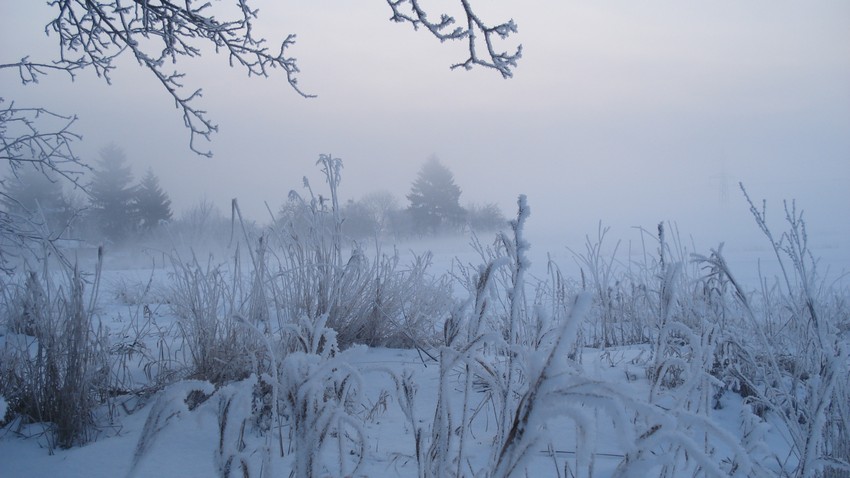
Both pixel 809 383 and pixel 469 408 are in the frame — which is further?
pixel 469 408

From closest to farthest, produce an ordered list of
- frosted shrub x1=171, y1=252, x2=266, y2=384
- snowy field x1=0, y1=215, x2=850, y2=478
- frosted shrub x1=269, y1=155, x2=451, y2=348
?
snowy field x1=0, y1=215, x2=850, y2=478, frosted shrub x1=171, y1=252, x2=266, y2=384, frosted shrub x1=269, y1=155, x2=451, y2=348

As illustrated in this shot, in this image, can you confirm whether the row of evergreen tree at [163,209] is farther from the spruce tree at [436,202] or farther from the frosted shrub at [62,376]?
the frosted shrub at [62,376]

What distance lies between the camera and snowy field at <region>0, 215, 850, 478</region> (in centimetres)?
63

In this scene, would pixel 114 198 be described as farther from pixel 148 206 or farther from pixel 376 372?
pixel 376 372

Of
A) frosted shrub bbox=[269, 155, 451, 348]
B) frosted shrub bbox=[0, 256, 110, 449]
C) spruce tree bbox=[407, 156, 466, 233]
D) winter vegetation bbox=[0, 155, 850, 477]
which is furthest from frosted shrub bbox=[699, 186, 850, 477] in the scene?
spruce tree bbox=[407, 156, 466, 233]

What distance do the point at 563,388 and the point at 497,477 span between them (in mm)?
156

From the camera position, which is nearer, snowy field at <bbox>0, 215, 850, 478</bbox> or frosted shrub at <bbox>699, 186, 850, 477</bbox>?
snowy field at <bbox>0, 215, 850, 478</bbox>

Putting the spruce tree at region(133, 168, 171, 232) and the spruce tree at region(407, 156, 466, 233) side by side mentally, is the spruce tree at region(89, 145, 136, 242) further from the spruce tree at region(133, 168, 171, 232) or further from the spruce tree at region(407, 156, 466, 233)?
the spruce tree at region(407, 156, 466, 233)

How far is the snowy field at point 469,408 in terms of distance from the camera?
633mm

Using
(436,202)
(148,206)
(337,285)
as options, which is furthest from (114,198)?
(337,285)

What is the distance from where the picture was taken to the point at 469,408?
252 cm

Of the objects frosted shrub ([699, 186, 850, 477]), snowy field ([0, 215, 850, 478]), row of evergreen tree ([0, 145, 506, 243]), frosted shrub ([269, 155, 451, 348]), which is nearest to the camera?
snowy field ([0, 215, 850, 478])

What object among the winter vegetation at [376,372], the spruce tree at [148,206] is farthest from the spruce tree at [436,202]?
the winter vegetation at [376,372]

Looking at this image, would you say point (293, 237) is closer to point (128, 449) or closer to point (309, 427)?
point (128, 449)
